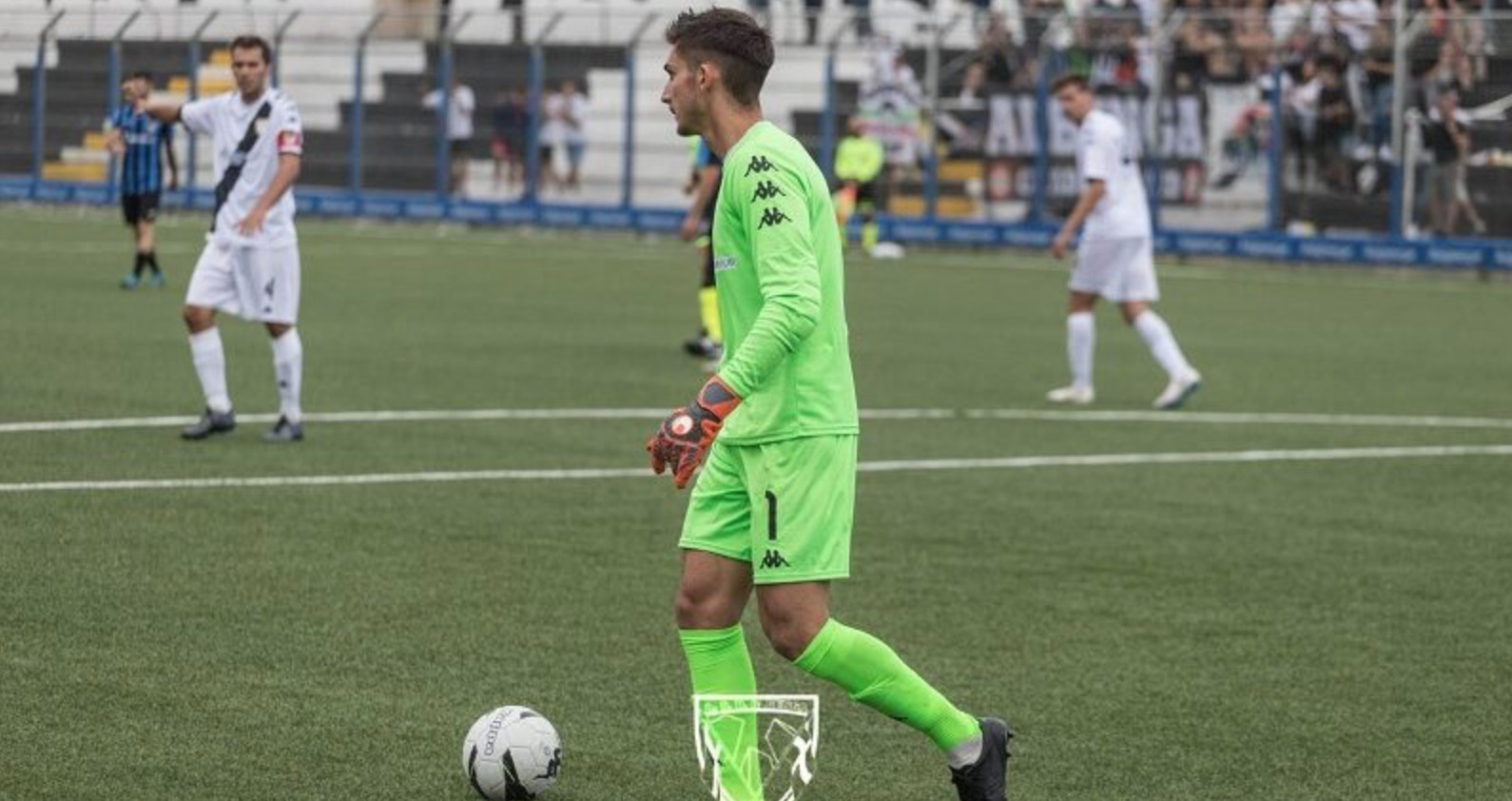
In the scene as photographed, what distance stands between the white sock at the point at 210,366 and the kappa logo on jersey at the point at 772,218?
29.7 ft

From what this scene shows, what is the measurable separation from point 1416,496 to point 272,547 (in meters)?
6.04

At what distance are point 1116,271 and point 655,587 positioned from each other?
9026 mm

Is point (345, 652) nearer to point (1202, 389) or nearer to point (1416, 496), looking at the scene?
point (1416, 496)

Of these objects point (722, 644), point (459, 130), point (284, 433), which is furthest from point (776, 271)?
point (459, 130)

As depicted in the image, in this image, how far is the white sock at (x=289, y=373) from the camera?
14.7 meters

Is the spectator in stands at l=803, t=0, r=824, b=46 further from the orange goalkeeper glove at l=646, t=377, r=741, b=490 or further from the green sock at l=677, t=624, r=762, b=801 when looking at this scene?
the orange goalkeeper glove at l=646, t=377, r=741, b=490

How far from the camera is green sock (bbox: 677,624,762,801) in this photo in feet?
21.2

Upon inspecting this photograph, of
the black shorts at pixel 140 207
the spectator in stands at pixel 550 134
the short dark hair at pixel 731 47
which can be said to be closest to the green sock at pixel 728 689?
the short dark hair at pixel 731 47

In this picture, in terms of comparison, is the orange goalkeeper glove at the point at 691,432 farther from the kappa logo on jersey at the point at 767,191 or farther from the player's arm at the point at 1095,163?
the player's arm at the point at 1095,163

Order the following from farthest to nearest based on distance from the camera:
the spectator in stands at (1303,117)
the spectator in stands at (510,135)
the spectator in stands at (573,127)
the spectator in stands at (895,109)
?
the spectator in stands at (510,135) → the spectator in stands at (573,127) → the spectator in stands at (895,109) → the spectator in stands at (1303,117)

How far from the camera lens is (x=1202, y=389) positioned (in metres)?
19.8

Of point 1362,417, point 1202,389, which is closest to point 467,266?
point 1202,389

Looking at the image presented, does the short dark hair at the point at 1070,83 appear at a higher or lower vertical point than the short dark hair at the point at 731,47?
higher

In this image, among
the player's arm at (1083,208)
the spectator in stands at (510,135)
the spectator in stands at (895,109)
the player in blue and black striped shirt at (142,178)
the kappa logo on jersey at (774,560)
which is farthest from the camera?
the spectator in stands at (510,135)
